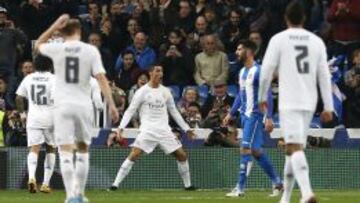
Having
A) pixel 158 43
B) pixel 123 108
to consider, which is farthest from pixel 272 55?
pixel 158 43

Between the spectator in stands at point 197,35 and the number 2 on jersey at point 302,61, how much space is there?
39.3ft

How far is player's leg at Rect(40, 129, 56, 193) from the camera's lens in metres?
21.7

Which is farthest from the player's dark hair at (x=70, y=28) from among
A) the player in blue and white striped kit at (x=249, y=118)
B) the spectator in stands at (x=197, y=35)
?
the spectator in stands at (x=197, y=35)

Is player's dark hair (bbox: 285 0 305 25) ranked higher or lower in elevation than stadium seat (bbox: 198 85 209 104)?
higher

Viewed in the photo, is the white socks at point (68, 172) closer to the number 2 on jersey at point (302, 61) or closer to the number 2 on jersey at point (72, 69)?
the number 2 on jersey at point (72, 69)

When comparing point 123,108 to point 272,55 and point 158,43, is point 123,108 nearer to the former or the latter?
point 158,43

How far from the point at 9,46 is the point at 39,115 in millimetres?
5180

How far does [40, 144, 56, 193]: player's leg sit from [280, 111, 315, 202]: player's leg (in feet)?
25.7

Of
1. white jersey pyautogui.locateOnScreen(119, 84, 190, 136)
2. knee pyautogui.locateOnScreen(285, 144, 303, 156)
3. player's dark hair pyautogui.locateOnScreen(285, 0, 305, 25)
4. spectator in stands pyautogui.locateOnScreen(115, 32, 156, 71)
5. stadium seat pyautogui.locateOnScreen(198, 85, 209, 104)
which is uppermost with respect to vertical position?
player's dark hair pyautogui.locateOnScreen(285, 0, 305, 25)

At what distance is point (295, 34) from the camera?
48.4 ft

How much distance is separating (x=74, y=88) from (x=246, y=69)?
17.4ft

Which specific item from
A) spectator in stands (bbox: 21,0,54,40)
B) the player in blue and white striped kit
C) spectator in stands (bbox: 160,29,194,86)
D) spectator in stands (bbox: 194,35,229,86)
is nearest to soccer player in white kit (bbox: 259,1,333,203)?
the player in blue and white striped kit

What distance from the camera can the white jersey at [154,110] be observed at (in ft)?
73.6

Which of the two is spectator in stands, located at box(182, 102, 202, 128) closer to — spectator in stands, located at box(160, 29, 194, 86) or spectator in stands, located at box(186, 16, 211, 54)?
spectator in stands, located at box(160, 29, 194, 86)
